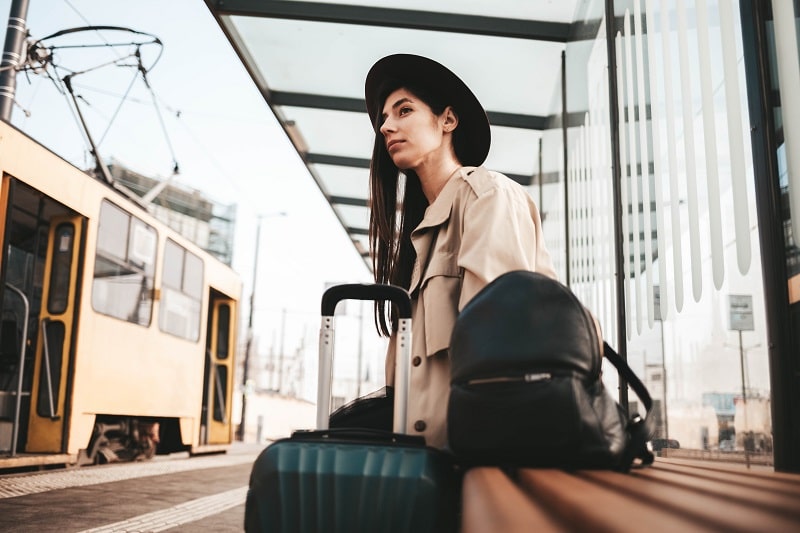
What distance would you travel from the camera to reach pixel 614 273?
12.4 ft

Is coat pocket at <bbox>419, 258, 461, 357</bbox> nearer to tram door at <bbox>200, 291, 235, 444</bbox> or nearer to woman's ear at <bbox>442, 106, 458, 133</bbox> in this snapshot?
woman's ear at <bbox>442, 106, 458, 133</bbox>

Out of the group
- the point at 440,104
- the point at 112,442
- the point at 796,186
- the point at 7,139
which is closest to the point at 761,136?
the point at 796,186

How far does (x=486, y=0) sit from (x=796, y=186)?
3.39 m

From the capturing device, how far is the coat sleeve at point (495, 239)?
1.44 metres

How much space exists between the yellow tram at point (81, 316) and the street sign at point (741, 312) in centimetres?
559

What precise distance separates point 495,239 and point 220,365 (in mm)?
11903

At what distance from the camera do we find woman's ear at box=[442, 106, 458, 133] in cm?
219

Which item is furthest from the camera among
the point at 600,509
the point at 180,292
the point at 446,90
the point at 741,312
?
the point at 180,292

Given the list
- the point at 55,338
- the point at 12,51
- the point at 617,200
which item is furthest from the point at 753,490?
the point at 12,51

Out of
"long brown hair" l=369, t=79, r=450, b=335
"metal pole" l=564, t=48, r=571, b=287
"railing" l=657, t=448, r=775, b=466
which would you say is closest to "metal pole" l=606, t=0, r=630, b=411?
"railing" l=657, t=448, r=775, b=466

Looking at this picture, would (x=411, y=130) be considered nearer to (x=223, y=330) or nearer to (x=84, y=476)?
(x=84, y=476)

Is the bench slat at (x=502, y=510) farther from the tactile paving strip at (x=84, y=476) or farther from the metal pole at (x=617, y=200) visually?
the tactile paving strip at (x=84, y=476)

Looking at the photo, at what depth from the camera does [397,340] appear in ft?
5.22

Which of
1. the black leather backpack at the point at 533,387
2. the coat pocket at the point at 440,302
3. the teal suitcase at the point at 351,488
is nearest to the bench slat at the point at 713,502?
the black leather backpack at the point at 533,387
